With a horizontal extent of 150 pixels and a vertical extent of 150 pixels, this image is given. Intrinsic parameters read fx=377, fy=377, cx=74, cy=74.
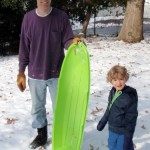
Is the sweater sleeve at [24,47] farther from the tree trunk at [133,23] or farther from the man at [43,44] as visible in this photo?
the tree trunk at [133,23]

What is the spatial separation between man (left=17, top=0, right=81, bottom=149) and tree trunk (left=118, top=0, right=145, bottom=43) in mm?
10238

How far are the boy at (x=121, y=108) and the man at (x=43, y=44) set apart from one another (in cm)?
70

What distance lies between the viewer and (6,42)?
535 inches

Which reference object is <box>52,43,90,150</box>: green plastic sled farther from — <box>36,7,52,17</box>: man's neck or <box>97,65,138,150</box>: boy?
<box>36,7,52,17</box>: man's neck

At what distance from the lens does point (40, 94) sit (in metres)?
4.57

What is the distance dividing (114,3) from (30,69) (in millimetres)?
13196

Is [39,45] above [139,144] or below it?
above

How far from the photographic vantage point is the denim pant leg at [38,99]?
4.50 m

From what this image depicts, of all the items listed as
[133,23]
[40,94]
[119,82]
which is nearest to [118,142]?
[119,82]

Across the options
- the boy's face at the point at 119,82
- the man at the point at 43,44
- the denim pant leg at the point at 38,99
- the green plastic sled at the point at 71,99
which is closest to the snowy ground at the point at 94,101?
the denim pant leg at the point at 38,99

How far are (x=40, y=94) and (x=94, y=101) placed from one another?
2.48 metres

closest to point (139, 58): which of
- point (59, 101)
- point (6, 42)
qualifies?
point (6, 42)

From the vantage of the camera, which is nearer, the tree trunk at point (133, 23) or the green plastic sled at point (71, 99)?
the green plastic sled at point (71, 99)

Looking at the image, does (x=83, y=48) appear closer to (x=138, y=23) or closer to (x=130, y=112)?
(x=130, y=112)
